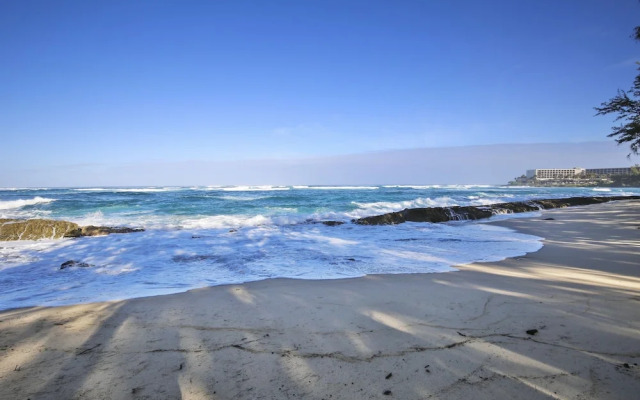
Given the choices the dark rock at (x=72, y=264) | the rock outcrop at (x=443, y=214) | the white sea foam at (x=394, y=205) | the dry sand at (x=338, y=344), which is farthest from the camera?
the white sea foam at (x=394, y=205)

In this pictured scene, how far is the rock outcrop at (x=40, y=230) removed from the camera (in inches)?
356

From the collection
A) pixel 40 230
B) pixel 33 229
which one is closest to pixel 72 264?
pixel 40 230

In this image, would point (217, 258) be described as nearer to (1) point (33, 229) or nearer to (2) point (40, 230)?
(2) point (40, 230)

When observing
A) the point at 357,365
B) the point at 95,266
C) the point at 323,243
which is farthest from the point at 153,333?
the point at 323,243

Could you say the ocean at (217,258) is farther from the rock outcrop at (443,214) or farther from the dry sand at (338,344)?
the rock outcrop at (443,214)

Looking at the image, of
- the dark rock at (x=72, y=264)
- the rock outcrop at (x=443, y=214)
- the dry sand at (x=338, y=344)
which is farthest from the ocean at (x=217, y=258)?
the rock outcrop at (x=443, y=214)

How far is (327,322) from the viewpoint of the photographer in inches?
107

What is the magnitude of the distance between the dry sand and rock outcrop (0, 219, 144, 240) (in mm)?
7827

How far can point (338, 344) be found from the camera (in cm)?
230

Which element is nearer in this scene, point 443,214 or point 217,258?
point 217,258

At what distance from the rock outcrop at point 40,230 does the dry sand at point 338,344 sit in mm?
7827

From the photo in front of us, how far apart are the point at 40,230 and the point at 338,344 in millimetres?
11345

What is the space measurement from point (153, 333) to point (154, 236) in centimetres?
753

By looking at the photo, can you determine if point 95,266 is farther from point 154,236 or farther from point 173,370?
point 173,370
